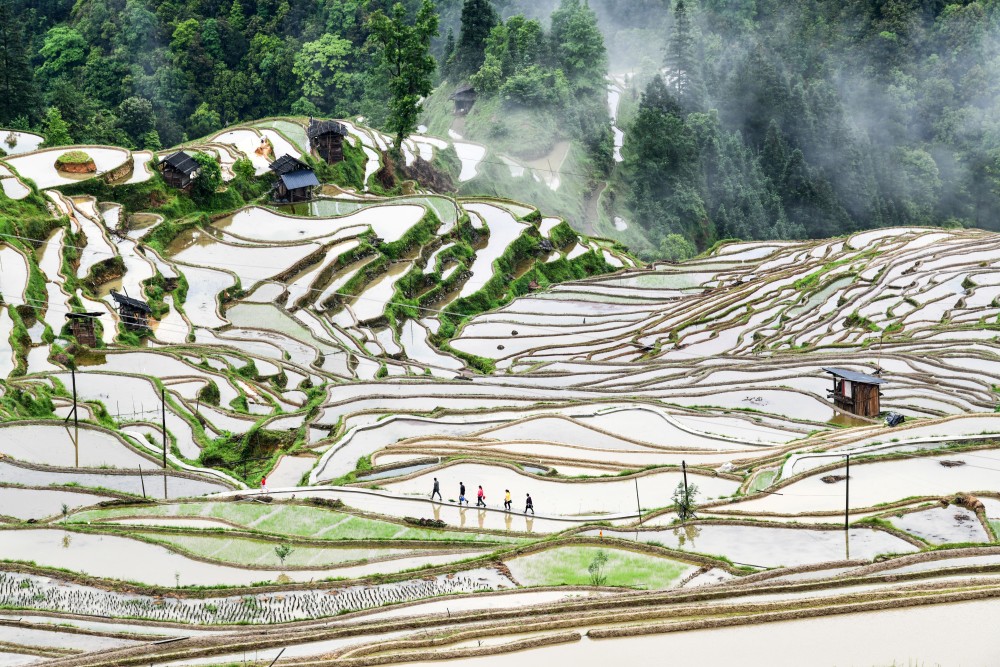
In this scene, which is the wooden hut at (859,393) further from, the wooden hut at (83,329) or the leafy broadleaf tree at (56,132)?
the leafy broadleaf tree at (56,132)

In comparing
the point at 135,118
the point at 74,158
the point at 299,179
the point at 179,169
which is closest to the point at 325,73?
the point at 135,118

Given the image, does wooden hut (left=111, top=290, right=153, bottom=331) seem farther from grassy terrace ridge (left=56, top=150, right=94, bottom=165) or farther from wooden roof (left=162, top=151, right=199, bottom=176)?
wooden roof (left=162, top=151, right=199, bottom=176)

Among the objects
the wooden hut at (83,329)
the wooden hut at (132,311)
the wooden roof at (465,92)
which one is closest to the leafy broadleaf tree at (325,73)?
the wooden roof at (465,92)

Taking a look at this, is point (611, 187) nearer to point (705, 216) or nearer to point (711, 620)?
point (705, 216)

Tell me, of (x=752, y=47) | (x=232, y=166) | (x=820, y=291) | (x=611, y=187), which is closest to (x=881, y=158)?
(x=752, y=47)

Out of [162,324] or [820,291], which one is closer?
[162,324]

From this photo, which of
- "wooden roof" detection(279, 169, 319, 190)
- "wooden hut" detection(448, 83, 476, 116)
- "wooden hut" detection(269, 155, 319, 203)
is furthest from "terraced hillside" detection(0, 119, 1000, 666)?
"wooden hut" detection(448, 83, 476, 116)
